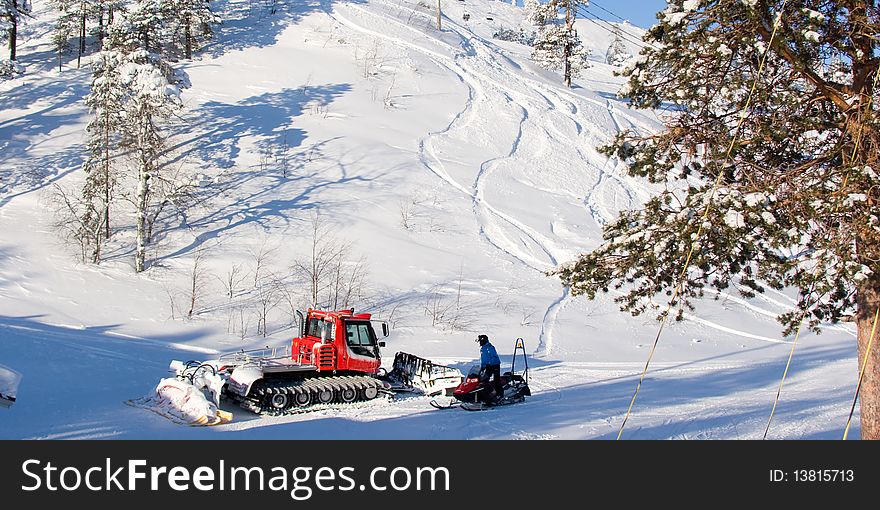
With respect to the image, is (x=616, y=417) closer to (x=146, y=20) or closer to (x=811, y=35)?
(x=811, y=35)

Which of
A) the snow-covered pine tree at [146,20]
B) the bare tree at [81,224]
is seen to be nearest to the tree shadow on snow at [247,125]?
the snow-covered pine tree at [146,20]

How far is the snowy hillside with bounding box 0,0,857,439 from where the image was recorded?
45.9ft

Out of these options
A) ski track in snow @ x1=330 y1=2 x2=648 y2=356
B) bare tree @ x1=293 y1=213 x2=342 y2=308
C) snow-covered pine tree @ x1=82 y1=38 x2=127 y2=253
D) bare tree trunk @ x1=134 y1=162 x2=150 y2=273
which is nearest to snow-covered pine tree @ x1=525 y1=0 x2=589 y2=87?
ski track in snow @ x1=330 y1=2 x2=648 y2=356

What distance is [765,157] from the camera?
10.2 meters

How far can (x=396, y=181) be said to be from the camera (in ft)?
121

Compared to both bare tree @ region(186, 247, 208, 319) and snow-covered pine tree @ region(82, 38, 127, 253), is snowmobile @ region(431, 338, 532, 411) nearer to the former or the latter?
bare tree @ region(186, 247, 208, 319)

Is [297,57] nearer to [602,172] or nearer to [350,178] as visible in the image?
[350,178]

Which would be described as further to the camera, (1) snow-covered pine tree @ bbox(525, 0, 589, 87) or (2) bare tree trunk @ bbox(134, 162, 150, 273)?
(1) snow-covered pine tree @ bbox(525, 0, 589, 87)

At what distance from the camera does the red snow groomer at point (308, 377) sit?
42.5ft

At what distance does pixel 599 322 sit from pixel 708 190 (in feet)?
64.5

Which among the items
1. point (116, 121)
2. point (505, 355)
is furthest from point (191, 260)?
point (505, 355)

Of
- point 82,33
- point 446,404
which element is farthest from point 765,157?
point 82,33

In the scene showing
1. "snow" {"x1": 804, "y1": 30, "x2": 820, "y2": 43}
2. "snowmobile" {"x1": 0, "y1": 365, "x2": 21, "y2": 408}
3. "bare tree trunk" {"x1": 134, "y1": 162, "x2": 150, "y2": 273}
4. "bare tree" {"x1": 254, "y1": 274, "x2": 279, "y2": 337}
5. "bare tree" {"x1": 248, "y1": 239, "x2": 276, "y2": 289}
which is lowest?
"bare tree" {"x1": 254, "y1": 274, "x2": 279, "y2": 337}

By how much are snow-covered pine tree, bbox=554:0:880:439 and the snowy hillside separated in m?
3.58
